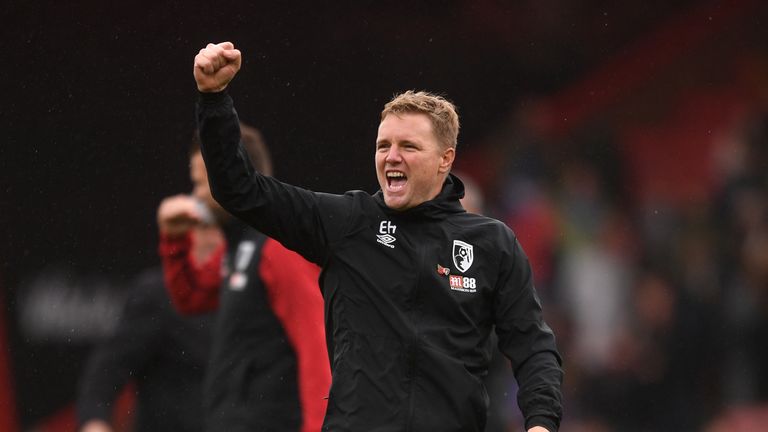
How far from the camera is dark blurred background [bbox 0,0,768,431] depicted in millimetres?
9414

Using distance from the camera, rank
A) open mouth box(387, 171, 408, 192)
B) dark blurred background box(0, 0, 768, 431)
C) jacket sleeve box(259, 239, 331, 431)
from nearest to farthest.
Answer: open mouth box(387, 171, 408, 192) < jacket sleeve box(259, 239, 331, 431) < dark blurred background box(0, 0, 768, 431)

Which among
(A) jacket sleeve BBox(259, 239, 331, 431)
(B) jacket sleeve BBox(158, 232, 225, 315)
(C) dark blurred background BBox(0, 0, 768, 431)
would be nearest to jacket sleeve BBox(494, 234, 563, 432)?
(A) jacket sleeve BBox(259, 239, 331, 431)

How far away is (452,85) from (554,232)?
1.41 m

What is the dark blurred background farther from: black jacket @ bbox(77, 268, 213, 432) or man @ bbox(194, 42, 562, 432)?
man @ bbox(194, 42, 562, 432)

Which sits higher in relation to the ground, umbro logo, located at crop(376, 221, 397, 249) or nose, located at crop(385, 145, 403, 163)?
nose, located at crop(385, 145, 403, 163)

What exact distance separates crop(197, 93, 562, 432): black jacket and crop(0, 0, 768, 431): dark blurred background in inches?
189

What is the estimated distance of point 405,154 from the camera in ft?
13.5

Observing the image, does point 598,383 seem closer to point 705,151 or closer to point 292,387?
point 705,151

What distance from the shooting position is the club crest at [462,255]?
4.08 metres

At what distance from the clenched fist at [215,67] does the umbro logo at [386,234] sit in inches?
26.4

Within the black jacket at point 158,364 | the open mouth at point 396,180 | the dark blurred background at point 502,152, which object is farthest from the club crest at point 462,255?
the dark blurred background at point 502,152

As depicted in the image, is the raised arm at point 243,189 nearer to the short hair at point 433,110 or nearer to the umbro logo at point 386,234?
the umbro logo at point 386,234

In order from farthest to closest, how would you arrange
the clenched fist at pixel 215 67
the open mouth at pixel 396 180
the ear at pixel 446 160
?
the ear at pixel 446 160
the open mouth at pixel 396 180
the clenched fist at pixel 215 67

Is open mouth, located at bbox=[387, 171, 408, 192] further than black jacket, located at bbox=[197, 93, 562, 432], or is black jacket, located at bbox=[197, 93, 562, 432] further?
open mouth, located at bbox=[387, 171, 408, 192]
